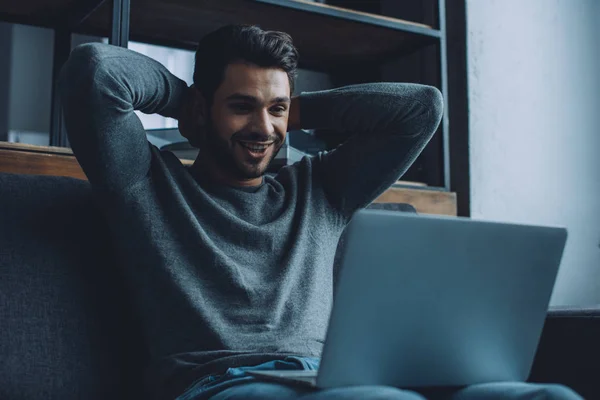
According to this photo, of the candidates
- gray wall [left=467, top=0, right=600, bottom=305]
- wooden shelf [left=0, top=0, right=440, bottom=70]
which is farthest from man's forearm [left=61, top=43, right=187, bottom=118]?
gray wall [left=467, top=0, right=600, bottom=305]

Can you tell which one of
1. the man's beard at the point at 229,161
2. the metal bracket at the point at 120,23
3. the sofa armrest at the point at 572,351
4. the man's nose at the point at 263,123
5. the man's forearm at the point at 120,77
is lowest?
the sofa armrest at the point at 572,351

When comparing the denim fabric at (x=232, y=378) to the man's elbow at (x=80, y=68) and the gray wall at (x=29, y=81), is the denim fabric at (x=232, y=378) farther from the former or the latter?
the gray wall at (x=29, y=81)

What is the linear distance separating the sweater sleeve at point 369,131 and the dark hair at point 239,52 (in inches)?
5.5

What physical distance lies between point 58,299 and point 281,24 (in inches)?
42.3

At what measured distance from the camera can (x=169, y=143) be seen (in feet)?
6.18

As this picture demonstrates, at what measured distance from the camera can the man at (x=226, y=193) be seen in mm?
1271

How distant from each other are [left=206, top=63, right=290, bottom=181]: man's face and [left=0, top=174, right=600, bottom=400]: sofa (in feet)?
0.84

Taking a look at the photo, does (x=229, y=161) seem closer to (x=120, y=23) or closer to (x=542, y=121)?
(x=120, y=23)

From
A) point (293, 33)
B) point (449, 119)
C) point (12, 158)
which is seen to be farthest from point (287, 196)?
point (449, 119)

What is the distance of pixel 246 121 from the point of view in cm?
143

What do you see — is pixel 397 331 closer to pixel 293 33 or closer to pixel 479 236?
pixel 479 236

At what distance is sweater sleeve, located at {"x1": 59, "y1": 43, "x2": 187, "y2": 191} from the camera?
1.29 meters

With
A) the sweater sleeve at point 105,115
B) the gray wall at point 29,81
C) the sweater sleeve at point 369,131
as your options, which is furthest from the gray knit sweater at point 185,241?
the gray wall at point 29,81

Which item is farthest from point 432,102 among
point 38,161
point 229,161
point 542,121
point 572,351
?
point 542,121
